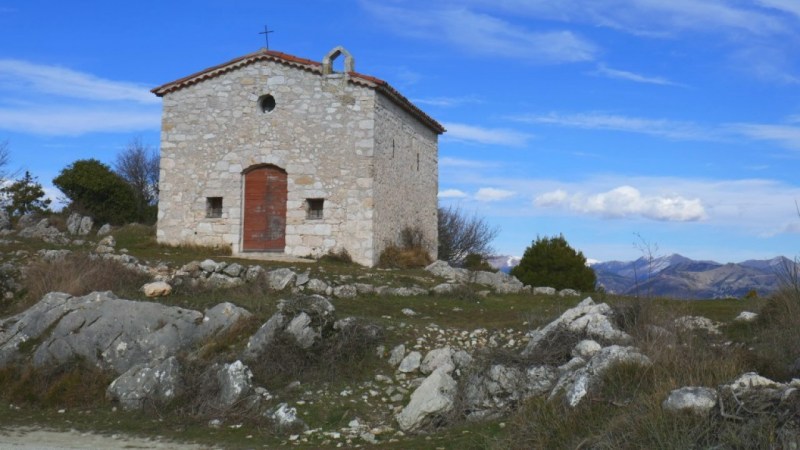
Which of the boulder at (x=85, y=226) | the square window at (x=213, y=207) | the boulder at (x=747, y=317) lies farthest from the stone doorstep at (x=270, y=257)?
the boulder at (x=747, y=317)

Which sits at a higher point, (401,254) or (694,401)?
(401,254)

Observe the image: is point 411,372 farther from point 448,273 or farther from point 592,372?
point 448,273

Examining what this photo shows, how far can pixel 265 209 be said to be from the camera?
72.0 ft

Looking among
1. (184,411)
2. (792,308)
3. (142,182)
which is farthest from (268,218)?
(142,182)

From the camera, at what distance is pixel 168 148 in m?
22.8

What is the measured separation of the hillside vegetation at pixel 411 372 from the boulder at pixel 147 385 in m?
0.14

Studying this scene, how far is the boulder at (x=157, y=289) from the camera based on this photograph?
47.2 feet

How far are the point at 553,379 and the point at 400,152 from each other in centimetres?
1531

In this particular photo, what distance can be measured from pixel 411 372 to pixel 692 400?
481 cm

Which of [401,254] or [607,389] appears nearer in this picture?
[607,389]

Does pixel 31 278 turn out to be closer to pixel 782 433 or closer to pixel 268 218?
pixel 268 218

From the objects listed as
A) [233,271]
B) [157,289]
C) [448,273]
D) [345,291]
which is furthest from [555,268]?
[157,289]

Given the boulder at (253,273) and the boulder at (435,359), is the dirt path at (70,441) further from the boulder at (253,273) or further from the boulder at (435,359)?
the boulder at (253,273)

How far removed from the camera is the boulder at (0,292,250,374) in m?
11.9
